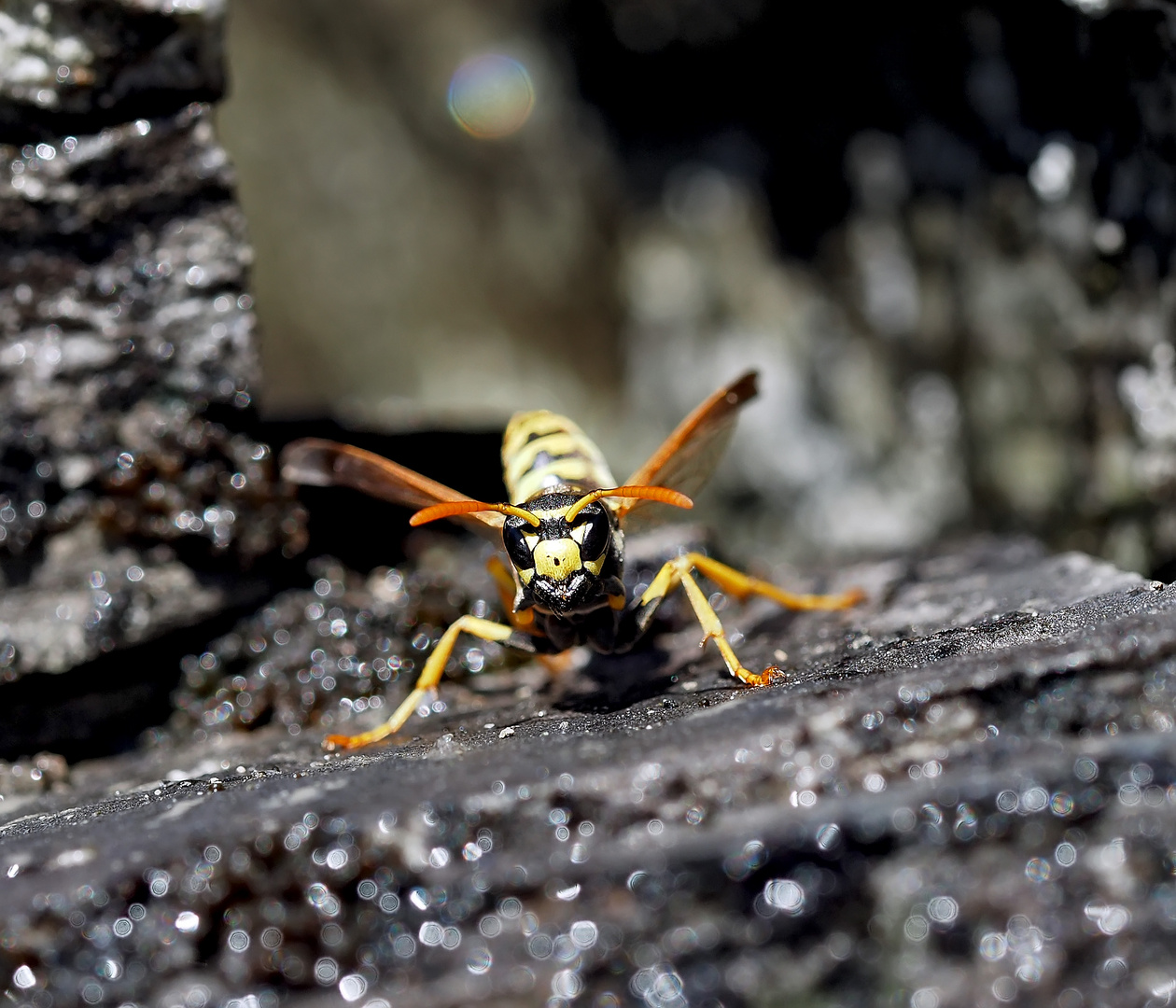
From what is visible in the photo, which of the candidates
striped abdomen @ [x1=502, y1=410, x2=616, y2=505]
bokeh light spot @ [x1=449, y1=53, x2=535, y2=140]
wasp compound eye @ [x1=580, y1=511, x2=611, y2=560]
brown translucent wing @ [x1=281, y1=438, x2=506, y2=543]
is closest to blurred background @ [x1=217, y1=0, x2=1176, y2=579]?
bokeh light spot @ [x1=449, y1=53, x2=535, y2=140]

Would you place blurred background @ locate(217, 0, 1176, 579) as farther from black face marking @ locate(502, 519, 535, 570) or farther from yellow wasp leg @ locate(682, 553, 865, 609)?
black face marking @ locate(502, 519, 535, 570)

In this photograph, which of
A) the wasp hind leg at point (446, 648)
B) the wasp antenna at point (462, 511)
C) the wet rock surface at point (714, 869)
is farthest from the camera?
the wasp hind leg at point (446, 648)

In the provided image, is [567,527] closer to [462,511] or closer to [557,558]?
[557,558]

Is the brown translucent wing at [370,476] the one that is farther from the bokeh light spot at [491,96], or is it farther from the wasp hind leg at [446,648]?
the bokeh light spot at [491,96]

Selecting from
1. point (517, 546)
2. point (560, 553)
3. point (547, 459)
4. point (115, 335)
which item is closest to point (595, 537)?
point (560, 553)

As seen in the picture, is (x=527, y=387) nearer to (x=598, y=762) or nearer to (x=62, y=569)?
(x=62, y=569)

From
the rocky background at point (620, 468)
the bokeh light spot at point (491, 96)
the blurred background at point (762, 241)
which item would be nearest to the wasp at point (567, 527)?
the rocky background at point (620, 468)
